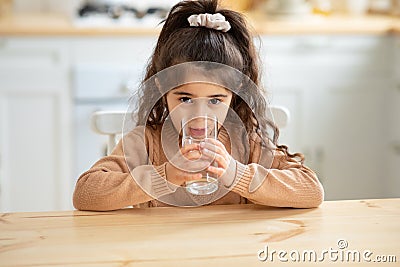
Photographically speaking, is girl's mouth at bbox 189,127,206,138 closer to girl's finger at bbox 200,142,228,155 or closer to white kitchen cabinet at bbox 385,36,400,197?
girl's finger at bbox 200,142,228,155

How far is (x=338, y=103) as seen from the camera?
10.3 feet

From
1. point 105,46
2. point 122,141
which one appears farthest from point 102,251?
point 105,46

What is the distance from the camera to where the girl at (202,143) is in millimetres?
1289

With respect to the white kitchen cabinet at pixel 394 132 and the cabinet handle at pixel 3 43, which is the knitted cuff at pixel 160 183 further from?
the white kitchen cabinet at pixel 394 132

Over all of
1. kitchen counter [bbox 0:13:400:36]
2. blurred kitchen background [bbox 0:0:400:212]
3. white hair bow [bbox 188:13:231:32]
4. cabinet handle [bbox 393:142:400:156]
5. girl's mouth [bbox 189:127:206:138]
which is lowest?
cabinet handle [bbox 393:142:400:156]

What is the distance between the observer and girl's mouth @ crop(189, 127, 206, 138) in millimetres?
1212

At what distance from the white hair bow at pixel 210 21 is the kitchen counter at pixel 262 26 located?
1481 mm

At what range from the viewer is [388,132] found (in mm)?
3201

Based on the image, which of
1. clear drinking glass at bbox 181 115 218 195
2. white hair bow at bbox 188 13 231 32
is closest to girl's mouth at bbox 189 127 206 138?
clear drinking glass at bbox 181 115 218 195

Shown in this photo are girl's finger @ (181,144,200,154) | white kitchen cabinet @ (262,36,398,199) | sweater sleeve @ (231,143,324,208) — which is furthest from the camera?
white kitchen cabinet @ (262,36,398,199)

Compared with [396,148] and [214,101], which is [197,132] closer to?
[214,101]

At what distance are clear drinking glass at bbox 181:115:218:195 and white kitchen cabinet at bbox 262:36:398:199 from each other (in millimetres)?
1743

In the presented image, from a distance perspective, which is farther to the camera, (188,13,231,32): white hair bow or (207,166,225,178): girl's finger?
(188,13,231,32): white hair bow

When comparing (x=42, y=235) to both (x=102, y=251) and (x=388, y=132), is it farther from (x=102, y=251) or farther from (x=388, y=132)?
(x=388, y=132)
